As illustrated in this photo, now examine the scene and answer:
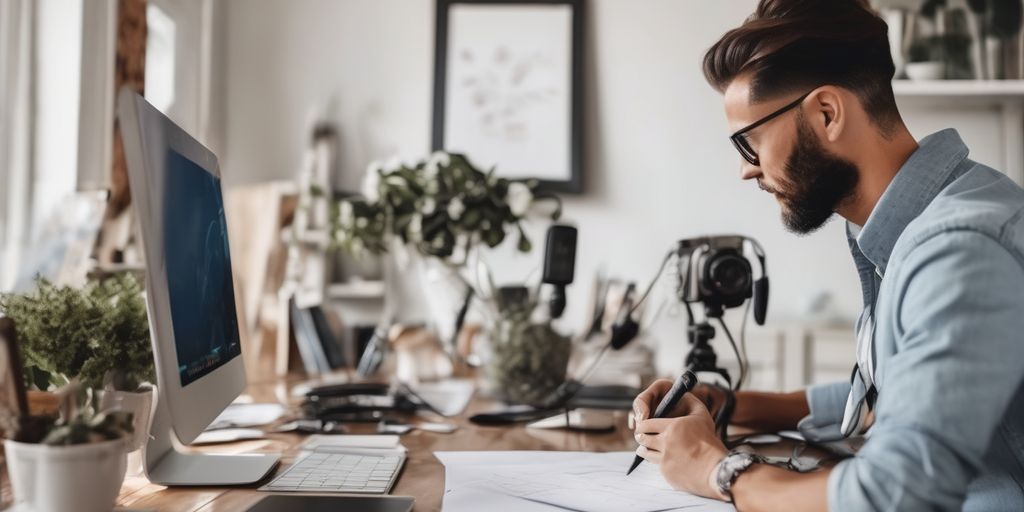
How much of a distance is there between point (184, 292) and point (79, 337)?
0.14 m

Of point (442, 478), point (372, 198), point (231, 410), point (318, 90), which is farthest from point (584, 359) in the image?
point (318, 90)

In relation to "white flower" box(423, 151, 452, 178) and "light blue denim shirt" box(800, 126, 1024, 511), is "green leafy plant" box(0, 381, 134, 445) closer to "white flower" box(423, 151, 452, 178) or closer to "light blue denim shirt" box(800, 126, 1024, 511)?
"light blue denim shirt" box(800, 126, 1024, 511)

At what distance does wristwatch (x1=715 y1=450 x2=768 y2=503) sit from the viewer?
2.81 feet

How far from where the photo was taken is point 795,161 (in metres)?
1.00

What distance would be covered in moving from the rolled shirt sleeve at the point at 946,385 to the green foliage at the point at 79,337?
78 centimetres

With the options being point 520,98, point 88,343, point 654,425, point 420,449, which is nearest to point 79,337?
point 88,343

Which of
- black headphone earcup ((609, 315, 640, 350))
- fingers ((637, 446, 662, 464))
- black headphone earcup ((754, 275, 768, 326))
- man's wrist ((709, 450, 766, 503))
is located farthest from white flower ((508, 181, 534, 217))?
man's wrist ((709, 450, 766, 503))

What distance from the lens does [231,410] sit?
1.51 metres

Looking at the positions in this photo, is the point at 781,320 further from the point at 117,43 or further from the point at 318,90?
the point at 117,43

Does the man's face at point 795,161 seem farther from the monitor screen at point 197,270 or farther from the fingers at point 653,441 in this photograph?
the monitor screen at point 197,270

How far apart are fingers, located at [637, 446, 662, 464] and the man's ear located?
0.43m

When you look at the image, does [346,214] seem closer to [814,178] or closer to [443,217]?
[443,217]

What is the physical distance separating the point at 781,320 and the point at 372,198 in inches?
53.9

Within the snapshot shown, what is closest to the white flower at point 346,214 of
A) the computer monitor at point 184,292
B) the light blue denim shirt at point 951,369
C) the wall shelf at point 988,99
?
the computer monitor at point 184,292
